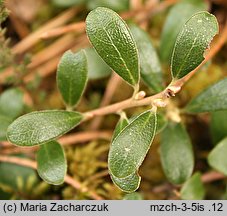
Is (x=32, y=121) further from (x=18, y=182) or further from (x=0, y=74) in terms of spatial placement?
(x=0, y=74)

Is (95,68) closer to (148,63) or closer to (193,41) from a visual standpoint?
(148,63)

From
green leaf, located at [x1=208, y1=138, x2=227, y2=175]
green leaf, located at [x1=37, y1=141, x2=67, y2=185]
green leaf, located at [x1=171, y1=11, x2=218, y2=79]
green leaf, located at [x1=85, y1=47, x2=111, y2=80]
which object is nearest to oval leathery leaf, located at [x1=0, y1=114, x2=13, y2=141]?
green leaf, located at [x1=37, y1=141, x2=67, y2=185]

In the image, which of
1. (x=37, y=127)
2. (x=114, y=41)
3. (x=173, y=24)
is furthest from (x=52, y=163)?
(x=173, y=24)

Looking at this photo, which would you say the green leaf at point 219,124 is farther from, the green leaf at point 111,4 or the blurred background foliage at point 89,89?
the green leaf at point 111,4

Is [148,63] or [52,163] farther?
[148,63]

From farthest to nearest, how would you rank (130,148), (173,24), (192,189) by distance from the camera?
1. (173,24)
2. (192,189)
3. (130,148)

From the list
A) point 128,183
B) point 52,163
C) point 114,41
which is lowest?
point 128,183

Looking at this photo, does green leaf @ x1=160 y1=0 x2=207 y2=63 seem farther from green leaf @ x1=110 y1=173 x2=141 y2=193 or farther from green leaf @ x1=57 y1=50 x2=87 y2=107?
green leaf @ x1=110 y1=173 x2=141 y2=193

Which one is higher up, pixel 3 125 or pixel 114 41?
pixel 114 41
